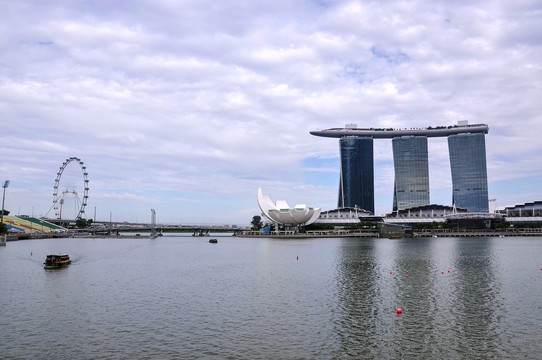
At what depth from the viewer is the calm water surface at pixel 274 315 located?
2373 cm

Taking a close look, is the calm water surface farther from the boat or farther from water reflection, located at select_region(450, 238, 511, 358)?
the boat

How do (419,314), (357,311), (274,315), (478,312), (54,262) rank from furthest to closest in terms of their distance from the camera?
1. (54,262)
2. (357,311)
3. (478,312)
4. (274,315)
5. (419,314)

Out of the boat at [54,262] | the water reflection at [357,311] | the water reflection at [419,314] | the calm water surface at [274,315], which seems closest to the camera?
the calm water surface at [274,315]

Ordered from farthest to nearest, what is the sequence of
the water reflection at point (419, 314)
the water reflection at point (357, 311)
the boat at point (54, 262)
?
the boat at point (54, 262) < the water reflection at point (357, 311) < the water reflection at point (419, 314)

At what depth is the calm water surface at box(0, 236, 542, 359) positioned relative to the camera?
23.7m

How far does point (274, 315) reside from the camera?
31.5 metres

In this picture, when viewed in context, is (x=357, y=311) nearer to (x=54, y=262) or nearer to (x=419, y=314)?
(x=419, y=314)

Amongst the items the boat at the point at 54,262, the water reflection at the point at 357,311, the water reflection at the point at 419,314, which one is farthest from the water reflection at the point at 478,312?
the boat at the point at 54,262

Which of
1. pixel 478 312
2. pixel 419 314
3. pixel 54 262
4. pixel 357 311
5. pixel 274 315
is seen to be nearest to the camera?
pixel 419 314

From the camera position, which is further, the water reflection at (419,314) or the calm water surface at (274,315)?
the water reflection at (419,314)

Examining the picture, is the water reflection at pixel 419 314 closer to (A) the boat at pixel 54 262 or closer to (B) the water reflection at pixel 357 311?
(B) the water reflection at pixel 357 311

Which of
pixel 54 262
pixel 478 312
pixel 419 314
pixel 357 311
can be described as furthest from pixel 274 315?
pixel 54 262

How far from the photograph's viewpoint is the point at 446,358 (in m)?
22.0

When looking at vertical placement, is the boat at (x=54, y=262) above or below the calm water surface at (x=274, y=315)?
above
